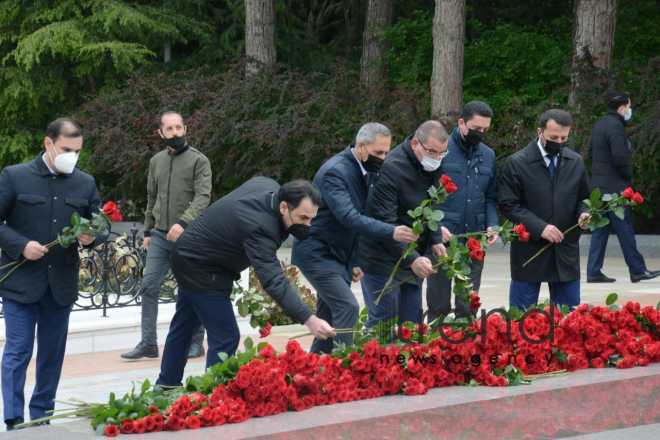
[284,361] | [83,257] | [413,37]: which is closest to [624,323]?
[284,361]

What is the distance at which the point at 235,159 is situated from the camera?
2150 centimetres

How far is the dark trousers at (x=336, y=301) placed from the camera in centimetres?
751

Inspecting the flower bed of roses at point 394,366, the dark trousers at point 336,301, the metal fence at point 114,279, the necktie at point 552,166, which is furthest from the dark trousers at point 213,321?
the metal fence at point 114,279

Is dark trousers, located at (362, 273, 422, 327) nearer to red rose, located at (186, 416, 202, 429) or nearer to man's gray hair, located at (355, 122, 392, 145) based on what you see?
man's gray hair, located at (355, 122, 392, 145)

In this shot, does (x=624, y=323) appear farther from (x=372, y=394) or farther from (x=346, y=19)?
(x=346, y=19)

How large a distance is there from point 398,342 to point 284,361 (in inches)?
38.4

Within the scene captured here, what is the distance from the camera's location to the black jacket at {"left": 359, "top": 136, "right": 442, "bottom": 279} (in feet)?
25.9

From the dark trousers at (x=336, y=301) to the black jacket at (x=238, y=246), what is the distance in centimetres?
89

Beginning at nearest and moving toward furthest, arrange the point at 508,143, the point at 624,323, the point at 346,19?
the point at 624,323 → the point at 508,143 → the point at 346,19

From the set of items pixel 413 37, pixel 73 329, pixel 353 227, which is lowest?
pixel 73 329

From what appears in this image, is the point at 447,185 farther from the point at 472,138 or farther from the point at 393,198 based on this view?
the point at 472,138

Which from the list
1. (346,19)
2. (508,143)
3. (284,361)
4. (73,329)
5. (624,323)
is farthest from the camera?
(346,19)

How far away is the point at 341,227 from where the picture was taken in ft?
25.5

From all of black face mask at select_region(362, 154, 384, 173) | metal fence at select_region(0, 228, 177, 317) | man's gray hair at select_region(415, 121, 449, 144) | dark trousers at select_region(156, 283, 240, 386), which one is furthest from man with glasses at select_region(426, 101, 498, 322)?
metal fence at select_region(0, 228, 177, 317)
